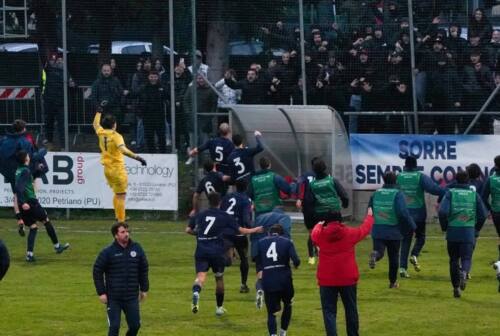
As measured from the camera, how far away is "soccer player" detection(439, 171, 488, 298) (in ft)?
70.5

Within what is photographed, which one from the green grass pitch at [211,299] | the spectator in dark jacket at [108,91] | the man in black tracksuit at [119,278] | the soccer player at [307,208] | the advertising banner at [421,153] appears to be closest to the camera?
the man in black tracksuit at [119,278]

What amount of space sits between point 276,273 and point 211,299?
4.62 m

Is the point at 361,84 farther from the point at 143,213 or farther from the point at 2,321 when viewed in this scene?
the point at 2,321

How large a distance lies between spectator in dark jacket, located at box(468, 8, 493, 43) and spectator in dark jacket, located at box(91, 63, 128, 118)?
323 inches

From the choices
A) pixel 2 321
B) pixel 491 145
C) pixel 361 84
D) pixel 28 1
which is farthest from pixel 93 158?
pixel 2 321

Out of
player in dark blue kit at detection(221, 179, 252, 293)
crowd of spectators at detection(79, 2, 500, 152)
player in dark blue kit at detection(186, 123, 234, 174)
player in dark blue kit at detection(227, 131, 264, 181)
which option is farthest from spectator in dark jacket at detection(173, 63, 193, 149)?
player in dark blue kit at detection(221, 179, 252, 293)

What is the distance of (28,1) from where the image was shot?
31516 mm

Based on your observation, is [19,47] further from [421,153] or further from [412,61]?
[421,153]

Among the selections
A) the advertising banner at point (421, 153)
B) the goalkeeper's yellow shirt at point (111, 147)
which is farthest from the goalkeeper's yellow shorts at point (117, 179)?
the advertising banner at point (421, 153)

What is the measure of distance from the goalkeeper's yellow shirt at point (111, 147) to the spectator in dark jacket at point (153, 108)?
3.53 m

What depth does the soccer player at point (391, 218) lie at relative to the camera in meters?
22.5

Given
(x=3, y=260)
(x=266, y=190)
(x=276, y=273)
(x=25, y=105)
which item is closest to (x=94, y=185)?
(x=25, y=105)

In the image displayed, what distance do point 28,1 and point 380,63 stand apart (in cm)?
846

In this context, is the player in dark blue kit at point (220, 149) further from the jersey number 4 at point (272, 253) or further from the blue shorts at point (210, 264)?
the jersey number 4 at point (272, 253)
